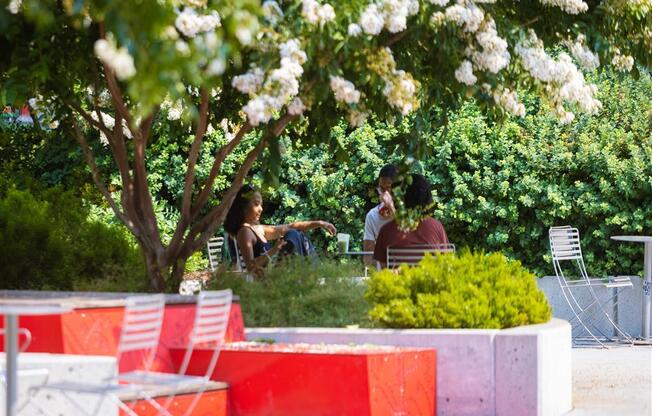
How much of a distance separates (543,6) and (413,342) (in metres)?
3.07

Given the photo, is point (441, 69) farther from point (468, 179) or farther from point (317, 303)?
point (468, 179)

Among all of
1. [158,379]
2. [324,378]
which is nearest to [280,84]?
[324,378]

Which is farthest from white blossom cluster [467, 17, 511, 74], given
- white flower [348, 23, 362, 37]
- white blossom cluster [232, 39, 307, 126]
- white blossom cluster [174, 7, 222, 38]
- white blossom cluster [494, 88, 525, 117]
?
white blossom cluster [174, 7, 222, 38]

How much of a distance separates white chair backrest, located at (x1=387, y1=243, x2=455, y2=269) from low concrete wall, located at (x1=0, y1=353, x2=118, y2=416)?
3.55 m

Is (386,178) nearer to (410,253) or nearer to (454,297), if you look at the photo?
(410,253)

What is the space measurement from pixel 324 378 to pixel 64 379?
5.11ft

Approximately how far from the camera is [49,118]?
32.8 feet

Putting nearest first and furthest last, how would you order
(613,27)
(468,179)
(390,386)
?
(390,386) < (613,27) < (468,179)

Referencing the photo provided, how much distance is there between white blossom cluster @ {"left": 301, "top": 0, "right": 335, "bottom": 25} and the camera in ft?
22.0

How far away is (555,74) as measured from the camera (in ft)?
26.2

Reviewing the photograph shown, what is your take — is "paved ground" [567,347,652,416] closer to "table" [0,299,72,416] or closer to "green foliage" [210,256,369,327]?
"green foliage" [210,256,369,327]

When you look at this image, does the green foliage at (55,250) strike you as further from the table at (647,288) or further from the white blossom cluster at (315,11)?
the table at (647,288)

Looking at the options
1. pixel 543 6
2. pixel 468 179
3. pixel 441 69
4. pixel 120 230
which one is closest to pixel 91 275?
pixel 120 230

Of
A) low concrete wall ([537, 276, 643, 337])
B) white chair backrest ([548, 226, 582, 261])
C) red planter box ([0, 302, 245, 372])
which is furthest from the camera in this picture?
low concrete wall ([537, 276, 643, 337])
